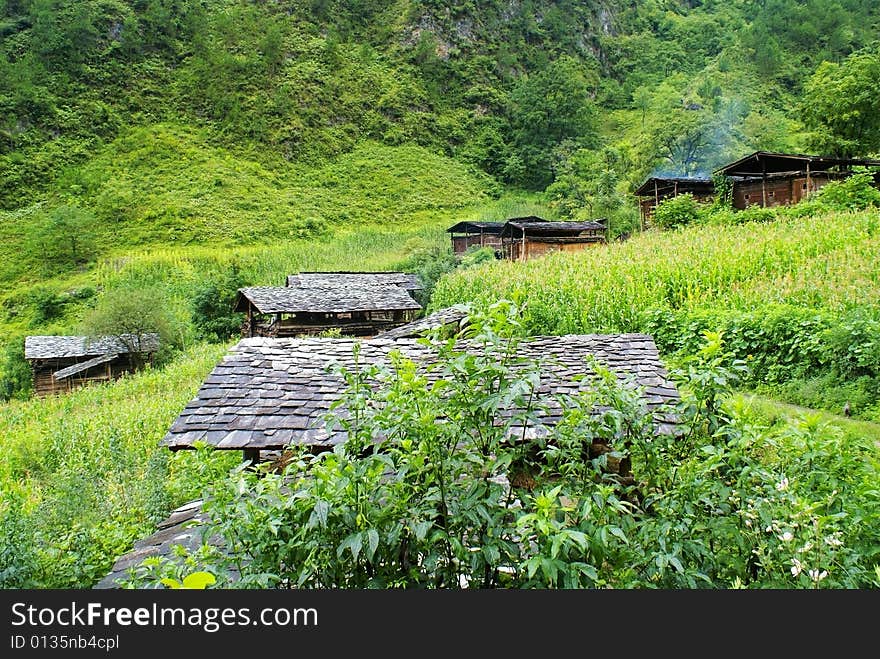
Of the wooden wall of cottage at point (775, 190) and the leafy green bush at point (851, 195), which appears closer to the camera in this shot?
the leafy green bush at point (851, 195)

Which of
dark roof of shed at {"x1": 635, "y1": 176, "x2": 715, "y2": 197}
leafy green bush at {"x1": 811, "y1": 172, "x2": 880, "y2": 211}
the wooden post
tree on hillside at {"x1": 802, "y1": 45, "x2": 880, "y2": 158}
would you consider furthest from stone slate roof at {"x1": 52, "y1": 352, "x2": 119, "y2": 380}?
tree on hillside at {"x1": 802, "y1": 45, "x2": 880, "y2": 158}

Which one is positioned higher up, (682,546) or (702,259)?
(702,259)

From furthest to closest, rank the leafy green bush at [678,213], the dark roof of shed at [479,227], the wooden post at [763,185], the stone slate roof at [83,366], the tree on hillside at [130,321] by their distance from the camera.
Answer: the dark roof of shed at [479,227]
the leafy green bush at [678,213]
the wooden post at [763,185]
the tree on hillside at [130,321]
the stone slate roof at [83,366]

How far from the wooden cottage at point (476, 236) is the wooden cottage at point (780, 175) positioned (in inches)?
585

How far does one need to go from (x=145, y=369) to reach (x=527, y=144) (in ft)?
172

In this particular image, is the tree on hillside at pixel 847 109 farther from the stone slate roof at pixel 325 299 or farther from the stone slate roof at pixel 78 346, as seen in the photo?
the stone slate roof at pixel 78 346

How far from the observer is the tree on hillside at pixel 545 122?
2389 inches

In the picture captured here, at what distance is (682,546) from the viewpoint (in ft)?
7.62

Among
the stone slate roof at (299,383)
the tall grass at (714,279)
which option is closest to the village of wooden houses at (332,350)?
the stone slate roof at (299,383)

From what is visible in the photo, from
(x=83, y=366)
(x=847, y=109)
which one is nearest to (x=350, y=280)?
(x=83, y=366)

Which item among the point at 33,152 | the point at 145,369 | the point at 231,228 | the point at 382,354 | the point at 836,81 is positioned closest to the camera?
the point at 382,354

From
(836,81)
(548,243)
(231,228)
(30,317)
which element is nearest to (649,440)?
(548,243)

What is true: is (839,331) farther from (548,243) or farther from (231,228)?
(231,228)

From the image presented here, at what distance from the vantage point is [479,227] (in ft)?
121
